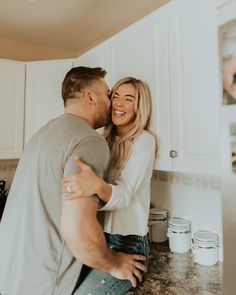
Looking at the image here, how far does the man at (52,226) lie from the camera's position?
3.08ft

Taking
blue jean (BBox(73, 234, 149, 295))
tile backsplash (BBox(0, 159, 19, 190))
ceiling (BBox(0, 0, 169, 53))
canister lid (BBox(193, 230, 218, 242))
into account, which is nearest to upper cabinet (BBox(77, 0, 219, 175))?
canister lid (BBox(193, 230, 218, 242))

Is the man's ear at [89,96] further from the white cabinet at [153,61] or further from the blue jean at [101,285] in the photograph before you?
the blue jean at [101,285]

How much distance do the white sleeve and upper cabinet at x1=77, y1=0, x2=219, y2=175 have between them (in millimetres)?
72

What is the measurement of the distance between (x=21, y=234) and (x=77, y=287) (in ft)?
0.98

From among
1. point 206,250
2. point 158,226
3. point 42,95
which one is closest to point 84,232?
point 206,250

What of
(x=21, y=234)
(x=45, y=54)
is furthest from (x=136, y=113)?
(x=45, y=54)

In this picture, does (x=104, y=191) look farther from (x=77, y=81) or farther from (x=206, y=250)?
(x=206, y=250)

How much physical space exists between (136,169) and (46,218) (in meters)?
0.42

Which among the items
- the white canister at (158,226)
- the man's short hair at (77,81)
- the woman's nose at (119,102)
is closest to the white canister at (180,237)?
the white canister at (158,226)

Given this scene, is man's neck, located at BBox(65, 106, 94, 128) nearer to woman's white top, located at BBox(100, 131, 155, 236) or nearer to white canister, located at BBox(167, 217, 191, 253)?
woman's white top, located at BBox(100, 131, 155, 236)

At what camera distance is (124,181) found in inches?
45.9

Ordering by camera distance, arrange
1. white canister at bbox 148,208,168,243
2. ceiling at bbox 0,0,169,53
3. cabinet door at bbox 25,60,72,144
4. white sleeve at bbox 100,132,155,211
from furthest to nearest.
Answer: cabinet door at bbox 25,60,72,144, ceiling at bbox 0,0,169,53, white canister at bbox 148,208,168,243, white sleeve at bbox 100,132,155,211

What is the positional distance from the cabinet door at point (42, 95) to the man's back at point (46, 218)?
3.32ft

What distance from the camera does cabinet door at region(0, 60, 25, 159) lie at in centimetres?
192
